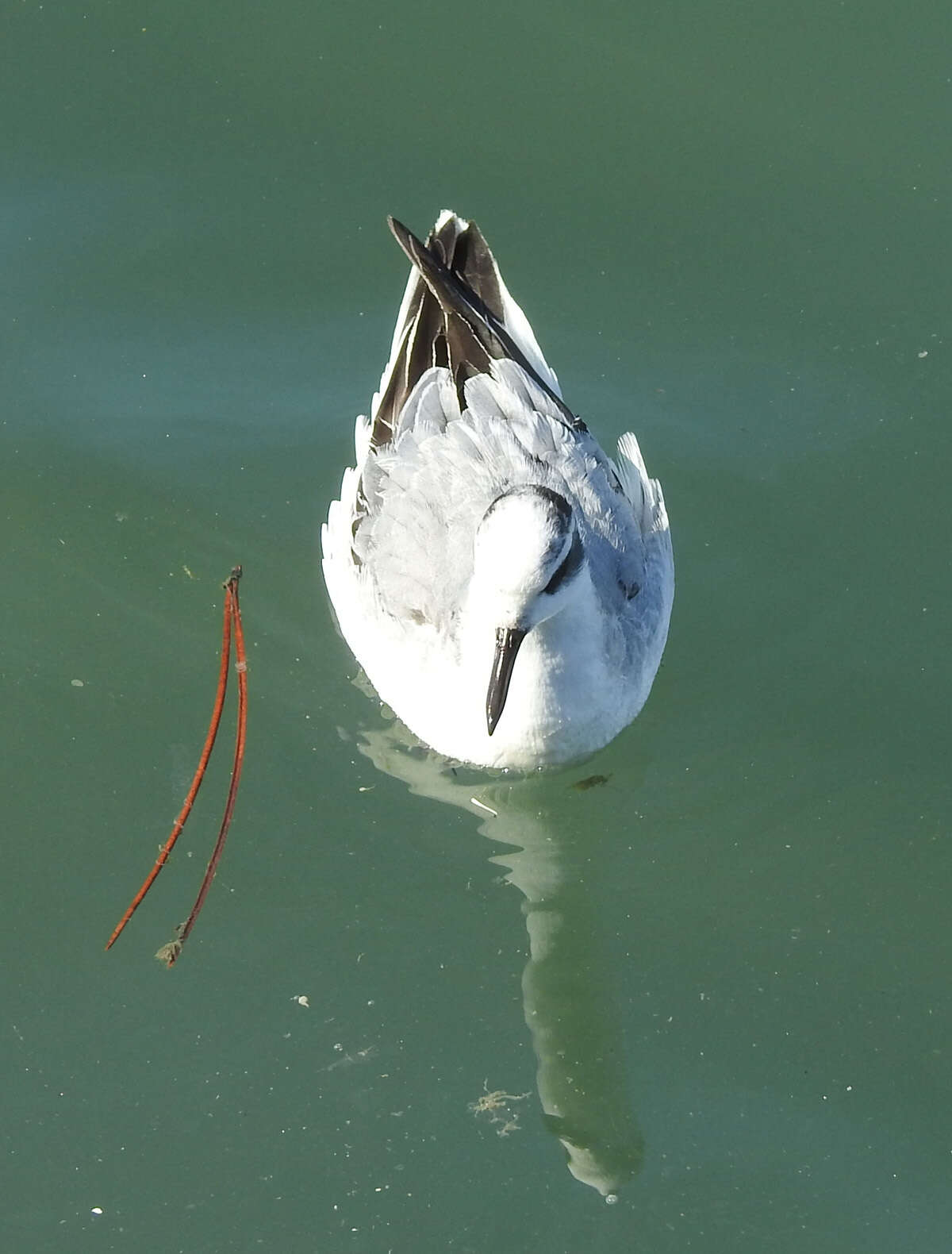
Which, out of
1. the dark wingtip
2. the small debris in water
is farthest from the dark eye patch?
the dark wingtip

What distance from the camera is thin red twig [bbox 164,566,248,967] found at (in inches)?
208

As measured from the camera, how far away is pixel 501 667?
4.84m

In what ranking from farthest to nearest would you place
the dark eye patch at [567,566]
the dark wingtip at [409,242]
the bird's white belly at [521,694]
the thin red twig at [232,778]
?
the dark wingtip at [409,242], the thin red twig at [232,778], the bird's white belly at [521,694], the dark eye patch at [567,566]

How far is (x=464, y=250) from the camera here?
240 inches

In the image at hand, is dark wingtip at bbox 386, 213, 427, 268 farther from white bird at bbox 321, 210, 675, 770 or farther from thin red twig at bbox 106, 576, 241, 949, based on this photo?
thin red twig at bbox 106, 576, 241, 949

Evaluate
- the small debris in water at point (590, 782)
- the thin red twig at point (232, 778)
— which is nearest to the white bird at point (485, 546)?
the small debris in water at point (590, 782)

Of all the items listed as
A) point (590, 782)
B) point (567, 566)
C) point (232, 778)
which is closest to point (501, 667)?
point (567, 566)

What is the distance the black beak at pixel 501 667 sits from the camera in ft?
15.8

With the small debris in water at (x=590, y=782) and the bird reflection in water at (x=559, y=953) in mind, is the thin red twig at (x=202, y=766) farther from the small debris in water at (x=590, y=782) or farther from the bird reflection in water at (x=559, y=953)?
the small debris in water at (x=590, y=782)

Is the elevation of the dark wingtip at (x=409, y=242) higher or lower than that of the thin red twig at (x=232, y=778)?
higher

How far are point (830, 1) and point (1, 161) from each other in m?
3.69

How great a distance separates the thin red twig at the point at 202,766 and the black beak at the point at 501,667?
899 mm

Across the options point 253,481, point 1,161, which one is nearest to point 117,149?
point 1,161

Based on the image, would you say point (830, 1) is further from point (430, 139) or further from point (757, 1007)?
point (757, 1007)
